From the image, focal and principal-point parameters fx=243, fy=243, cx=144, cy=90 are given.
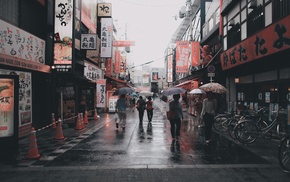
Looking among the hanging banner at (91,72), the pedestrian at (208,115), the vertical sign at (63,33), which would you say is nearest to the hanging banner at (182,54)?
the hanging banner at (91,72)

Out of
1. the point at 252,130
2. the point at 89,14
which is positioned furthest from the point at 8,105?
the point at 89,14

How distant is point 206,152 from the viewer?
312 inches

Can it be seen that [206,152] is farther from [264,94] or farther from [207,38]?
[207,38]

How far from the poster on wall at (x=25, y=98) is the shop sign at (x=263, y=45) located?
1072 cm

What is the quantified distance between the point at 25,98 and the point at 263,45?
35.9 feet

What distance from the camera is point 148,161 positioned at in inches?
268

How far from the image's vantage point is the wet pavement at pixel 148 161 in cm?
555

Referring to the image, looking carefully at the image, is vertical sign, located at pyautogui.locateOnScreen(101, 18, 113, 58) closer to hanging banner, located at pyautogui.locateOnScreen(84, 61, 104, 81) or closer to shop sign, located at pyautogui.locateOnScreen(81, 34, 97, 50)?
hanging banner, located at pyautogui.locateOnScreen(84, 61, 104, 81)

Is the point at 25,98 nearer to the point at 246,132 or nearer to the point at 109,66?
the point at 246,132

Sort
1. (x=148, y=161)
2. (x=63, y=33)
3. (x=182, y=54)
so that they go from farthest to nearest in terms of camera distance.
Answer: (x=182, y=54) → (x=63, y=33) → (x=148, y=161)

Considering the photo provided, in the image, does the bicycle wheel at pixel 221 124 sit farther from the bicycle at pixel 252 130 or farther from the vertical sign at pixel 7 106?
the vertical sign at pixel 7 106

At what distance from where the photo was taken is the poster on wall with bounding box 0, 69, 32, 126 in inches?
420

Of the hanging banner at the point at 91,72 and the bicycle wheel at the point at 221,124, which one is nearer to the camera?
the bicycle wheel at the point at 221,124

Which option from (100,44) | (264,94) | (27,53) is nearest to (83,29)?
(100,44)
